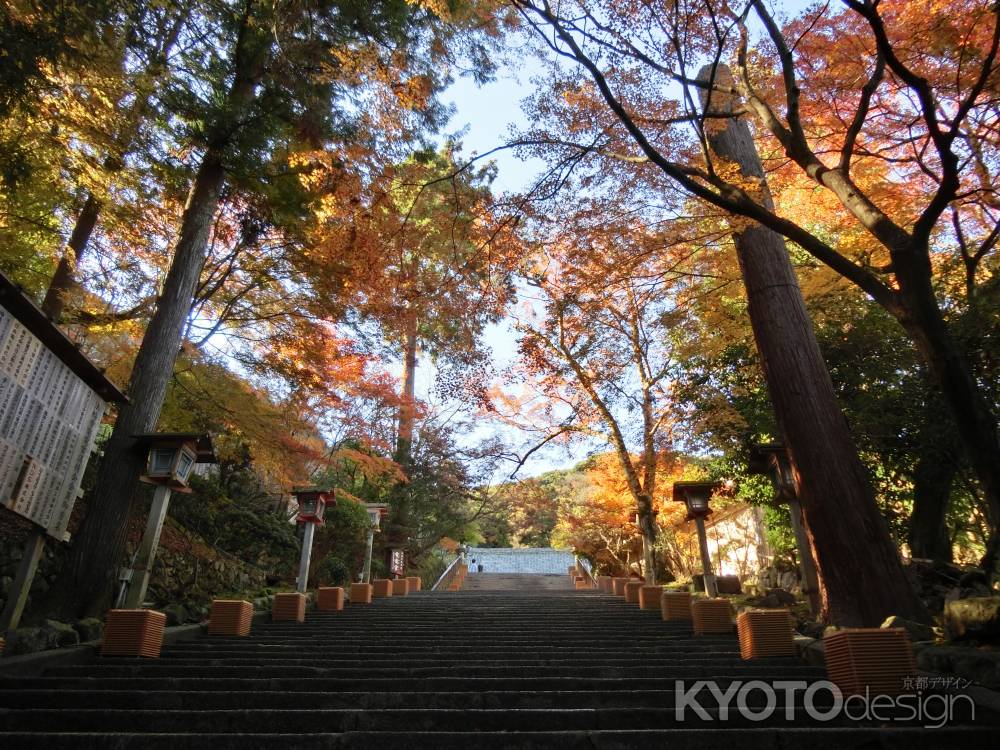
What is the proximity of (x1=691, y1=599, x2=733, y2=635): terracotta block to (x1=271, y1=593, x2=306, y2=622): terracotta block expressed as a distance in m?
5.16

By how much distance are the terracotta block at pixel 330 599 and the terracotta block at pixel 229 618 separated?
2.47 metres

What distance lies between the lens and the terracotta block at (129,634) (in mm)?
4750

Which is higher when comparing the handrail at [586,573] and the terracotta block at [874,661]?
the handrail at [586,573]

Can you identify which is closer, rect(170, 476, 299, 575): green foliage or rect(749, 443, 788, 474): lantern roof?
rect(749, 443, 788, 474): lantern roof

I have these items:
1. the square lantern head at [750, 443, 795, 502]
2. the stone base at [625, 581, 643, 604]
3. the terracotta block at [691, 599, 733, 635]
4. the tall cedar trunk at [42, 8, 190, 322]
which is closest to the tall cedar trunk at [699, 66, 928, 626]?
the square lantern head at [750, 443, 795, 502]

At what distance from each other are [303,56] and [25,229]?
5.30 meters

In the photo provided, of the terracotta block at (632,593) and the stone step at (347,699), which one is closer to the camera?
the stone step at (347,699)

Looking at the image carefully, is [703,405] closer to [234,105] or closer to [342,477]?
[234,105]

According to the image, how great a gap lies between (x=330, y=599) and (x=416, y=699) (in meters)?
6.01

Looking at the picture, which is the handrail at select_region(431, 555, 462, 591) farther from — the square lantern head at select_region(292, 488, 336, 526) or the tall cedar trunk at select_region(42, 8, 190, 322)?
the tall cedar trunk at select_region(42, 8, 190, 322)

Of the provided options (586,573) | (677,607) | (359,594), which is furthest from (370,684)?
(586,573)

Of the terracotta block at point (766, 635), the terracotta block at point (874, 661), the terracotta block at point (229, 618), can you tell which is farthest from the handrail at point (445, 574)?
the terracotta block at point (874, 661)

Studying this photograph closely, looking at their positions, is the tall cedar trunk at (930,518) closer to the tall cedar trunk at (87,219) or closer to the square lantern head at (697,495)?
the square lantern head at (697,495)

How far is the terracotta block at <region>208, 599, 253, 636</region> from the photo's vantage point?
6238 millimetres
